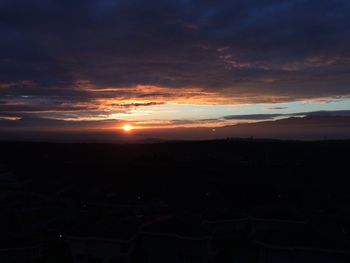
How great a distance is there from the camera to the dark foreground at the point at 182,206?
17.7 metres

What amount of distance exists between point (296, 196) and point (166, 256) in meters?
24.5

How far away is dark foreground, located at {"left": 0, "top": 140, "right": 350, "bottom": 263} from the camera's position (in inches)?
697

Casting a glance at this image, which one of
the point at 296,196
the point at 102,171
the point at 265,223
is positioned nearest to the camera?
the point at 265,223

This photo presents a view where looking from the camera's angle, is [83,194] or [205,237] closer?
[205,237]

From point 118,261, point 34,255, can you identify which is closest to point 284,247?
point 118,261

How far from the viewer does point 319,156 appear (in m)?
72.6

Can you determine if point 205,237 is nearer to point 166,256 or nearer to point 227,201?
point 166,256

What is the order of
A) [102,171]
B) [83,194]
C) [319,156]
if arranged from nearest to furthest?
[83,194], [102,171], [319,156]

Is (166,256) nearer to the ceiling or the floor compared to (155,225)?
nearer to the floor

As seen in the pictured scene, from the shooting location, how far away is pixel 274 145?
91562 millimetres

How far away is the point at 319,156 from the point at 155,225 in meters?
60.9

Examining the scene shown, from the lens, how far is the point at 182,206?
35.7 meters

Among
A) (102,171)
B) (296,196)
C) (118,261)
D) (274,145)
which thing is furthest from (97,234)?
(274,145)

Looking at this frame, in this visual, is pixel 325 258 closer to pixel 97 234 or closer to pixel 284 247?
pixel 284 247
